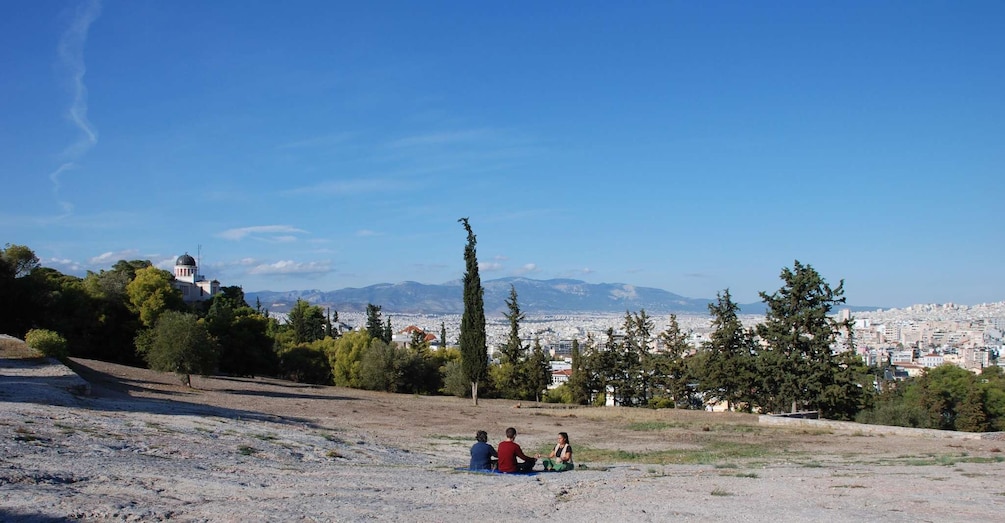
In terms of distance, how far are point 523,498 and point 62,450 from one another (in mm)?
8203

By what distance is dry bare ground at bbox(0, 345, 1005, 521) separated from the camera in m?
9.98

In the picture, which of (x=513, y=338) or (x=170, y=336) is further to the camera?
(x=513, y=338)

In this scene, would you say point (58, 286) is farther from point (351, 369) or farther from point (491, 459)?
point (491, 459)

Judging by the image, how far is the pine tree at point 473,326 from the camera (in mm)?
45031

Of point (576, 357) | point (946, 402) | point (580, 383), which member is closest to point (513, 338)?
point (576, 357)

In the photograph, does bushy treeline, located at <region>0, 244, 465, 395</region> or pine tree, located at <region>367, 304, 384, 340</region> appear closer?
bushy treeline, located at <region>0, 244, 465, 395</region>

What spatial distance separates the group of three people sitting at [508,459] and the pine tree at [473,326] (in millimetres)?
29686

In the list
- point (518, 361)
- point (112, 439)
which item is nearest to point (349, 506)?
point (112, 439)

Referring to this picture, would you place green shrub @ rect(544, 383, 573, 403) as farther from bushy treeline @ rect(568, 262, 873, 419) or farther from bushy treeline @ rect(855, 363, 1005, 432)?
bushy treeline @ rect(855, 363, 1005, 432)

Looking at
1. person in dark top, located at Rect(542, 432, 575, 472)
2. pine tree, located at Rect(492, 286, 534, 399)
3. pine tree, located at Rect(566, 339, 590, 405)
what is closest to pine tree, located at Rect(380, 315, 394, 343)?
pine tree, located at Rect(492, 286, 534, 399)

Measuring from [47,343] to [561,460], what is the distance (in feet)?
81.2

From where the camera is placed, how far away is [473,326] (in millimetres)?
45125

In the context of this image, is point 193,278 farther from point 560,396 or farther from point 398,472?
point 398,472

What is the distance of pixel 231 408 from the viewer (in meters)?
27.7
